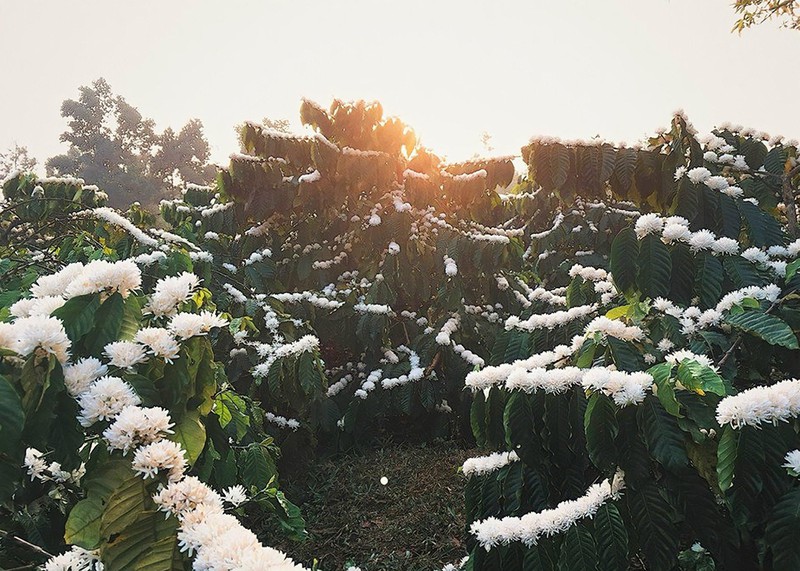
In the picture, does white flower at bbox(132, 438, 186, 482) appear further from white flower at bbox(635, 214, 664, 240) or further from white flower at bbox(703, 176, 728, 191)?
white flower at bbox(703, 176, 728, 191)

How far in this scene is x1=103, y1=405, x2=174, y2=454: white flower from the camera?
95 cm

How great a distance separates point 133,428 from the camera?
0.95m

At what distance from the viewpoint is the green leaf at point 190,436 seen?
42.6 inches

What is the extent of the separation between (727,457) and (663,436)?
5.2 inches

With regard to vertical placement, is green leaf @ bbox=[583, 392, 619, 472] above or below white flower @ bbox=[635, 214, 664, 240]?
below

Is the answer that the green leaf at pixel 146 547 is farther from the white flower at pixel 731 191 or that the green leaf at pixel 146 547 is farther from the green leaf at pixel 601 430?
the white flower at pixel 731 191

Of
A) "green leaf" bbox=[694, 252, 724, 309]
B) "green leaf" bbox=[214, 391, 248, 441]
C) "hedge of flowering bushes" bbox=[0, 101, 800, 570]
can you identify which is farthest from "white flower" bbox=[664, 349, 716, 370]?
"green leaf" bbox=[214, 391, 248, 441]

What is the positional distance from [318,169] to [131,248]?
2.20 meters

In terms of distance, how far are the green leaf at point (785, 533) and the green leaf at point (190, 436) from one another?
1205 millimetres

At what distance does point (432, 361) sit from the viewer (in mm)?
4578

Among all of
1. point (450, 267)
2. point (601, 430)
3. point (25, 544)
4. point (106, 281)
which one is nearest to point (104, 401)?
point (106, 281)

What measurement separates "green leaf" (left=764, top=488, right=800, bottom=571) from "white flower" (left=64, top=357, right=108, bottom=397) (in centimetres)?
142

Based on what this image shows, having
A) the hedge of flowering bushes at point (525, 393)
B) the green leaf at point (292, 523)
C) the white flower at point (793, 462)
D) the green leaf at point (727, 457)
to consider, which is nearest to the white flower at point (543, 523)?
→ the hedge of flowering bushes at point (525, 393)

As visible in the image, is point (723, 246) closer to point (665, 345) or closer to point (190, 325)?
point (665, 345)
